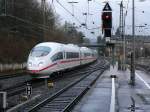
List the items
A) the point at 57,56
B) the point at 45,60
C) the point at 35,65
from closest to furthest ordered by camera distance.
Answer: the point at 35,65 → the point at 45,60 → the point at 57,56

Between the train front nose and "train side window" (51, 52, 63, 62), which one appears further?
"train side window" (51, 52, 63, 62)

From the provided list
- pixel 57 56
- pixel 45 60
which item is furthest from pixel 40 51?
pixel 57 56

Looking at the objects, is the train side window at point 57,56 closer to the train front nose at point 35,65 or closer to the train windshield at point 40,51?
the train windshield at point 40,51

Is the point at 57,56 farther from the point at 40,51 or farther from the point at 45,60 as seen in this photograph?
the point at 45,60

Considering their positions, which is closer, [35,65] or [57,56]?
[35,65]

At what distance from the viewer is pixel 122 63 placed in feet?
187

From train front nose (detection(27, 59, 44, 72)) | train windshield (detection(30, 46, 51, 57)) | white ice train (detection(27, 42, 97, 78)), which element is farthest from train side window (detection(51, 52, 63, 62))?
train front nose (detection(27, 59, 44, 72))

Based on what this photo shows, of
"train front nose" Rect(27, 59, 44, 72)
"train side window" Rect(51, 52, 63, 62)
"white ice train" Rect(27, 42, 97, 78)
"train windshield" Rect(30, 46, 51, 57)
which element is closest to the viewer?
"train front nose" Rect(27, 59, 44, 72)

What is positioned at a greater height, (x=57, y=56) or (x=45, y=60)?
(x=57, y=56)

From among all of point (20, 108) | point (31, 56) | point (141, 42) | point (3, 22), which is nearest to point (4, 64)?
point (3, 22)

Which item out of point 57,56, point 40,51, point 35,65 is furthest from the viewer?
point 57,56

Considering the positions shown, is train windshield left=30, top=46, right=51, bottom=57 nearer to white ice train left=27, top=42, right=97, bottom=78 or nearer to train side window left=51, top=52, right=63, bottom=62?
white ice train left=27, top=42, right=97, bottom=78

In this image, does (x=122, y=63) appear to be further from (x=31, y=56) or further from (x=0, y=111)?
(x=0, y=111)

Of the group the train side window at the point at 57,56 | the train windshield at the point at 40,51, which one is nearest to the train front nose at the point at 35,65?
the train windshield at the point at 40,51
